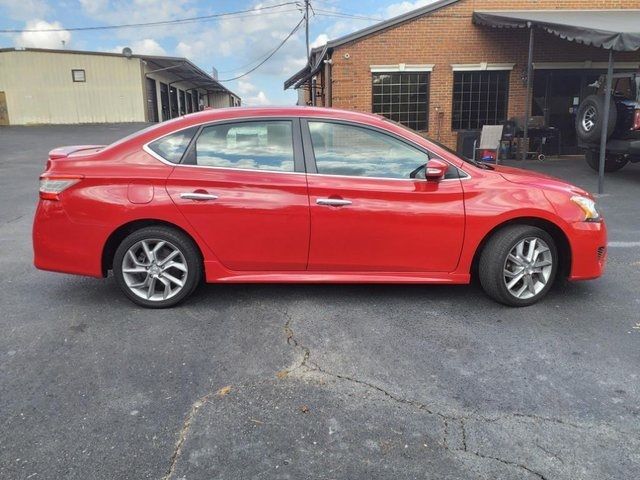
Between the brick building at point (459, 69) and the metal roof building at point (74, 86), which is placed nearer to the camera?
the brick building at point (459, 69)

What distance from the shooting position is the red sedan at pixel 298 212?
404 centimetres

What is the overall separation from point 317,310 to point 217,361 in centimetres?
107

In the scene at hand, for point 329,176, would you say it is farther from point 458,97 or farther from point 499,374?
point 458,97

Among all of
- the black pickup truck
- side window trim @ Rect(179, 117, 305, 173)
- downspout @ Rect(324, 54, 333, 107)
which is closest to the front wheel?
side window trim @ Rect(179, 117, 305, 173)

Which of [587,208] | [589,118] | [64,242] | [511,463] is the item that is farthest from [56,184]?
[589,118]

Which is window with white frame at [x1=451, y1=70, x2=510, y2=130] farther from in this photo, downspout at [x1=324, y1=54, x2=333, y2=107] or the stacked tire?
the stacked tire

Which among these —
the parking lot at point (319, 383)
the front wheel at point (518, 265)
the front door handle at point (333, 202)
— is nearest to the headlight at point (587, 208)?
the front wheel at point (518, 265)

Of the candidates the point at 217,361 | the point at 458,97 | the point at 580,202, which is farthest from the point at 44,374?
the point at 458,97

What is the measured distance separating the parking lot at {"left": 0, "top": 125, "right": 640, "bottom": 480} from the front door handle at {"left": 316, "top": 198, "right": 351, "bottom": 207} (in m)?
0.85

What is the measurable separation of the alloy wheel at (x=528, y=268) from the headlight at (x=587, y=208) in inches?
15.6

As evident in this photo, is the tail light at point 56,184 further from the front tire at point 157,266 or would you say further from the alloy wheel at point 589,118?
the alloy wheel at point 589,118

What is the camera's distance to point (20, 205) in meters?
8.88

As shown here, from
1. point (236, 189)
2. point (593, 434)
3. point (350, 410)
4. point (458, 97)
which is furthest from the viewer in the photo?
point (458, 97)

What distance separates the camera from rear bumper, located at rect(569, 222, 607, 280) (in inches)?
163
